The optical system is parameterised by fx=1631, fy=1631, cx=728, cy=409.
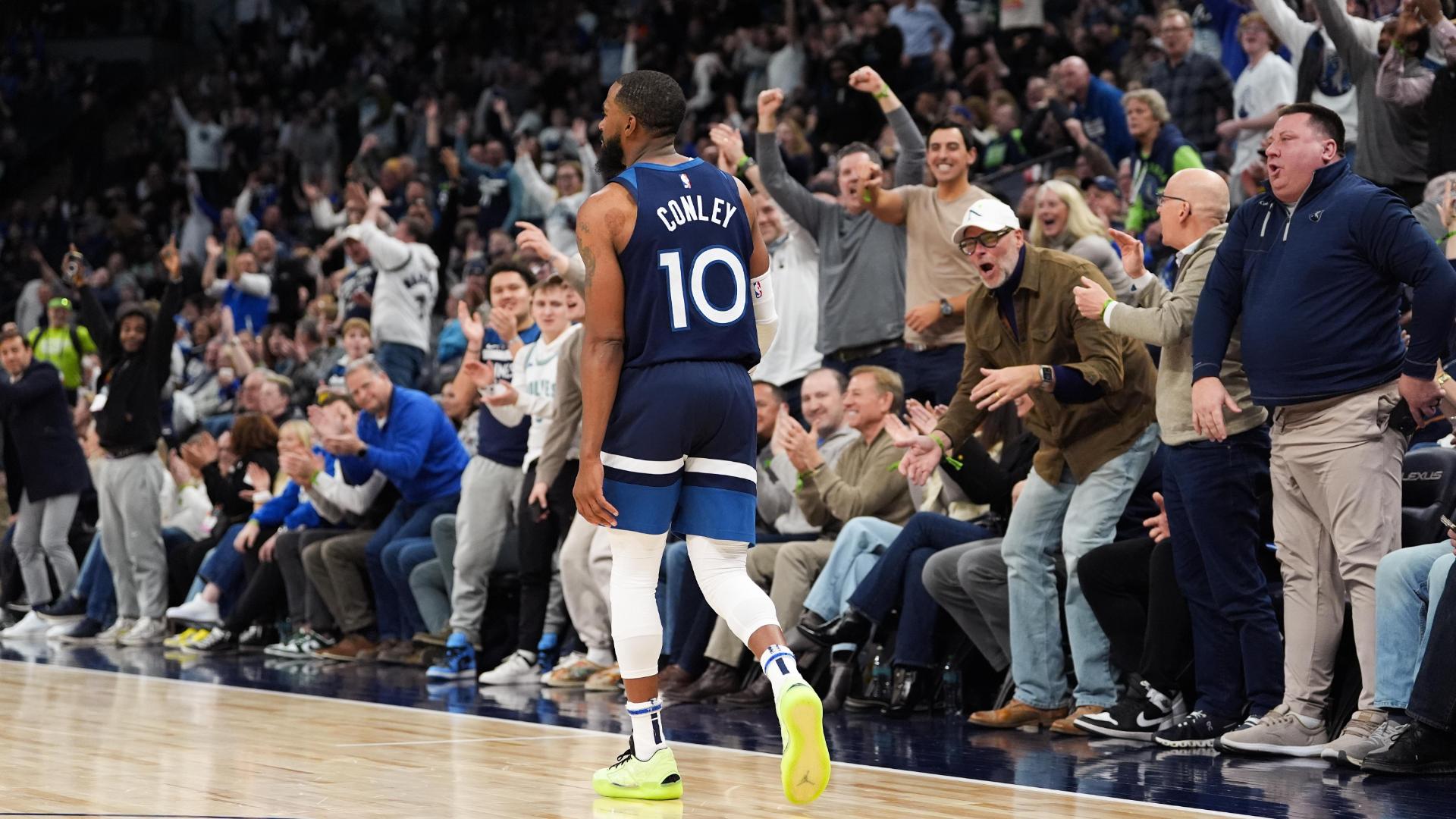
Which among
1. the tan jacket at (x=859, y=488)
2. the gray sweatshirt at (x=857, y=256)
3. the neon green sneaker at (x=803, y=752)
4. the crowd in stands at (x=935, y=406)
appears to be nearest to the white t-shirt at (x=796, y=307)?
the crowd in stands at (x=935, y=406)

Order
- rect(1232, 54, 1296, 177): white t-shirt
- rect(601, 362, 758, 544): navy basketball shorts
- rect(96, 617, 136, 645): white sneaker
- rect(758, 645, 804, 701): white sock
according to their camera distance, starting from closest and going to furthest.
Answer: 1. rect(758, 645, 804, 701): white sock
2. rect(601, 362, 758, 544): navy basketball shorts
3. rect(1232, 54, 1296, 177): white t-shirt
4. rect(96, 617, 136, 645): white sneaker

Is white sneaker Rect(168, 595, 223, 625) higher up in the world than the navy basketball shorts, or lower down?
lower down

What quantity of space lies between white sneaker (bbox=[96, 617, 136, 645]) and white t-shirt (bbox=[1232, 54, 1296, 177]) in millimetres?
7100

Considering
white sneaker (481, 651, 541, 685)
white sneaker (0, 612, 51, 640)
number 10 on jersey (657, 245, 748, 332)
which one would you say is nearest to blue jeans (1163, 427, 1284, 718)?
number 10 on jersey (657, 245, 748, 332)

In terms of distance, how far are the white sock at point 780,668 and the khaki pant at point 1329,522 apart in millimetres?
1762

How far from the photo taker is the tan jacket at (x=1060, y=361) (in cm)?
540

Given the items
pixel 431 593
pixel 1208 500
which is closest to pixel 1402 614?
pixel 1208 500

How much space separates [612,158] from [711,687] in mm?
3016

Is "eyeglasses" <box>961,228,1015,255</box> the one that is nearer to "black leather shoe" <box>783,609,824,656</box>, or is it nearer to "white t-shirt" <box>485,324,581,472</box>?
"black leather shoe" <box>783,609,824,656</box>

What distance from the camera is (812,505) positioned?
21.5ft

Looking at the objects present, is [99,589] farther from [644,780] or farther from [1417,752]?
[1417,752]

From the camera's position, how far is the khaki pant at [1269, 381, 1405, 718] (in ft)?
15.1

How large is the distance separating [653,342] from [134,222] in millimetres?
15464

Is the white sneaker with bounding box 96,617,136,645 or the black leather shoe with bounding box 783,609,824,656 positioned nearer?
the black leather shoe with bounding box 783,609,824,656
